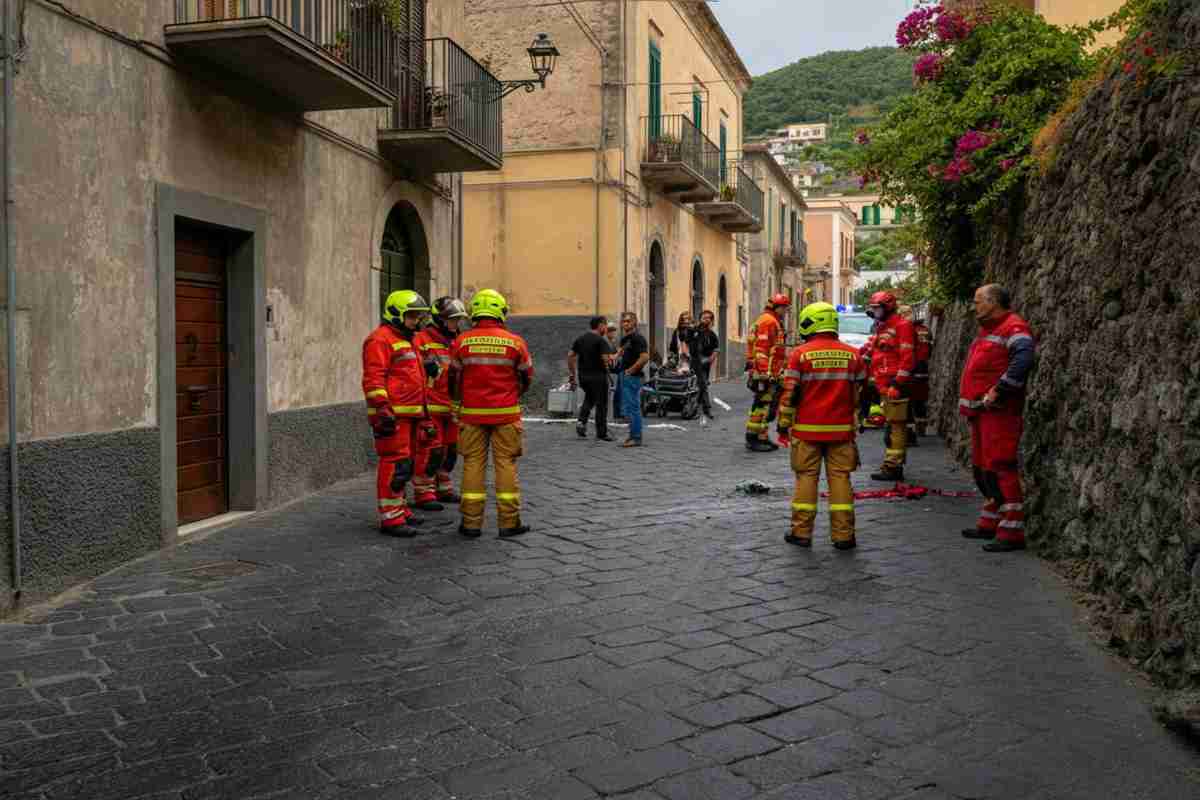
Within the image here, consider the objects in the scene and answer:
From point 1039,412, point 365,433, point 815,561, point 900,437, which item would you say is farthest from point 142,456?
point 900,437

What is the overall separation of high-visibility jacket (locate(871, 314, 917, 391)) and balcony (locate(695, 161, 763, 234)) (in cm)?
1427

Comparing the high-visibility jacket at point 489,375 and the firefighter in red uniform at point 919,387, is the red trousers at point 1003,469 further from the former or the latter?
the high-visibility jacket at point 489,375

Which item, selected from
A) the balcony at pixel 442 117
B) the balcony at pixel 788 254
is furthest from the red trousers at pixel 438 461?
the balcony at pixel 788 254

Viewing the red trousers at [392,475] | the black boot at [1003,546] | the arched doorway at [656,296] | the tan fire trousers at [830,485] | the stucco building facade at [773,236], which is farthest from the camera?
the stucco building facade at [773,236]

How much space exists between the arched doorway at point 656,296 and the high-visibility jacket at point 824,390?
14.2m

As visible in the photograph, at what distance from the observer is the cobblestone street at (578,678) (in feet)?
11.6

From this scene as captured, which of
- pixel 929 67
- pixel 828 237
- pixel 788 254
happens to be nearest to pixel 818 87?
pixel 828 237

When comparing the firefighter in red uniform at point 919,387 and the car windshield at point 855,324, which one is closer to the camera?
the firefighter in red uniform at point 919,387

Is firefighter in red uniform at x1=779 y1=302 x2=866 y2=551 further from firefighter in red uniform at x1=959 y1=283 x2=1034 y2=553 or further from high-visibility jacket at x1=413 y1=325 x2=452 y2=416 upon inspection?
high-visibility jacket at x1=413 y1=325 x2=452 y2=416

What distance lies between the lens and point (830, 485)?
723cm

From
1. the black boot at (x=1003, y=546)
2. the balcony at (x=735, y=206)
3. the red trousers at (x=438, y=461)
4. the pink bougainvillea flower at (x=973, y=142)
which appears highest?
the balcony at (x=735, y=206)

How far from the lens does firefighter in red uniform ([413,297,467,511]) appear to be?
29.2 ft

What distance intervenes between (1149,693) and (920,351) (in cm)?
741

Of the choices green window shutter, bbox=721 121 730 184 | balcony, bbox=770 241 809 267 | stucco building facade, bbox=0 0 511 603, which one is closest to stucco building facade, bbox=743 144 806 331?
balcony, bbox=770 241 809 267
